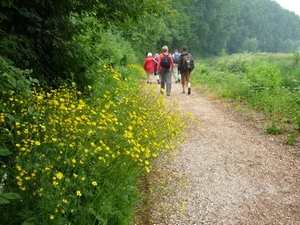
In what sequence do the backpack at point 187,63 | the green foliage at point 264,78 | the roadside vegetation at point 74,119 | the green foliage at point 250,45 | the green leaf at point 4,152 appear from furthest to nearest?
the green foliage at point 250,45 < the backpack at point 187,63 < the green foliage at point 264,78 < the roadside vegetation at point 74,119 < the green leaf at point 4,152

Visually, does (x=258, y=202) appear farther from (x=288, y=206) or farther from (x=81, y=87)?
(x=81, y=87)

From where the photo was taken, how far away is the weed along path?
3.62m

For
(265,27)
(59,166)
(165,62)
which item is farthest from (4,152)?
(265,27)

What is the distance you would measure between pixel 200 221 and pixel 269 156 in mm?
2778

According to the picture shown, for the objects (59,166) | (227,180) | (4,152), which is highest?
(4,152)

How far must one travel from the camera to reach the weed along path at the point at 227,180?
11.9 ft

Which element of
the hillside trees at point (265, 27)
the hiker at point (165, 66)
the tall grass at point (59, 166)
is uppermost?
the hillside trees at point (265, 27)

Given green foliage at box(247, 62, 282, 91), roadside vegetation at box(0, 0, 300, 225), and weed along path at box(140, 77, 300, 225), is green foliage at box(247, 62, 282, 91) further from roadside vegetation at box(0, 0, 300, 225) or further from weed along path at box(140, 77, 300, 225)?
weed along path at box(140, 77, 300, 225)

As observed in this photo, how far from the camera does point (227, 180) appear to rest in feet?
14.9

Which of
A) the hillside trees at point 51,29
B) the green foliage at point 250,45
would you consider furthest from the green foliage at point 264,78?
the green foliage at point 250,45

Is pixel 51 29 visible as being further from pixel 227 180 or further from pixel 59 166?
pixel 227 180

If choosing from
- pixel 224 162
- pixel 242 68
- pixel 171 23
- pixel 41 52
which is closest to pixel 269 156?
pixel 224 162

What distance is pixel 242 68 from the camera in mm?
23875

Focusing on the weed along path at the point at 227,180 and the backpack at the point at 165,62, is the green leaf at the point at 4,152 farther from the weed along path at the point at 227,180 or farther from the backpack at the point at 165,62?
the backpack at the point at 165,62
